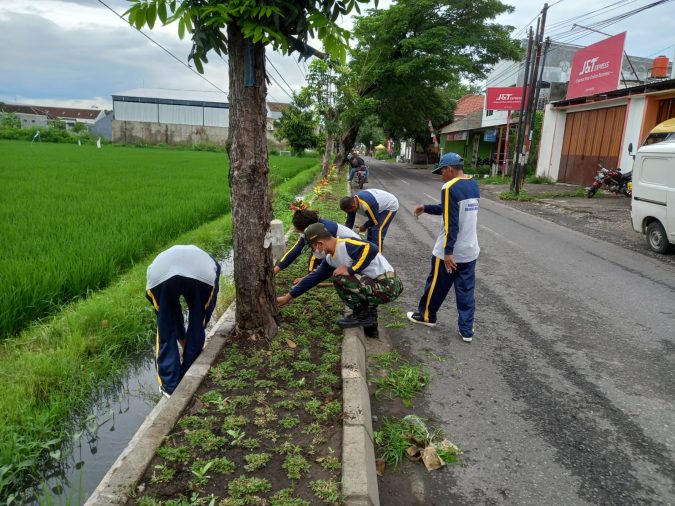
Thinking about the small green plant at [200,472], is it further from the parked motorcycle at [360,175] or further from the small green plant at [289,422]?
the parked motorcycle at [360,175]

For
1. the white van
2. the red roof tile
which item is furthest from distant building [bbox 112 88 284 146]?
the white van

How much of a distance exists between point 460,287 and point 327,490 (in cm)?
259

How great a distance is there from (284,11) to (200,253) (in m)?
1.76

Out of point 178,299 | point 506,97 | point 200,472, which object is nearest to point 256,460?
point 200,472

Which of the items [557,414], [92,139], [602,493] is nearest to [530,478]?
[602,493]

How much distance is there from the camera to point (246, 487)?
Result: 7.55 feet

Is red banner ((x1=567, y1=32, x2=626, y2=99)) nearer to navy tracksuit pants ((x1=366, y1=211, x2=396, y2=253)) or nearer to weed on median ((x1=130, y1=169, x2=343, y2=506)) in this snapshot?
navy tracksuit pants ((x1=366, y1=211, x2=396, y2=253))

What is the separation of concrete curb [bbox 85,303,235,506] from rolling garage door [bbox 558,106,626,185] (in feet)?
56.9

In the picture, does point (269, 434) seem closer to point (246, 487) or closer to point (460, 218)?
point (246, 487)

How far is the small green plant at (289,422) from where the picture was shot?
2838 millimetres

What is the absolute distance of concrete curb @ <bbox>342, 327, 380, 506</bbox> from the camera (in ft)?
7.46

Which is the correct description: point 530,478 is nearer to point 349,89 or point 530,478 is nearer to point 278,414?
point 278,414

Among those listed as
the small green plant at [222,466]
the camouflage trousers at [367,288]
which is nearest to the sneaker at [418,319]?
the camouflage trousers at [367,288]

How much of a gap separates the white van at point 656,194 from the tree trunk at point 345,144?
1654 cm
